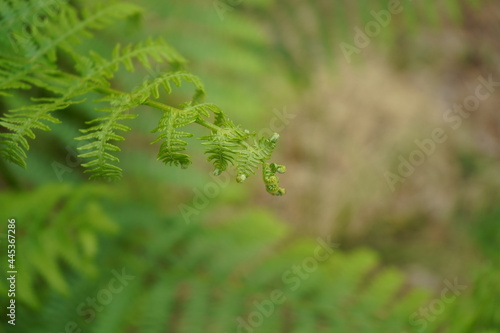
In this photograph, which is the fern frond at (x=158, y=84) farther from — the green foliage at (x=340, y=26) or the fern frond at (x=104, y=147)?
the green foliage at (x=340, y=26)

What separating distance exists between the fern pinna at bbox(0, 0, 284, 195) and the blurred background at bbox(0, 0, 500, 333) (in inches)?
11.6

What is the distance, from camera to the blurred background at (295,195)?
1.85 metres

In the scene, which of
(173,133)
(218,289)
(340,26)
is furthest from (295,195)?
(173,133)

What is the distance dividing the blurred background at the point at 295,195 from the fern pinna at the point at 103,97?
29 cm

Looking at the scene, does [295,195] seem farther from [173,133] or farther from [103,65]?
[173,133]

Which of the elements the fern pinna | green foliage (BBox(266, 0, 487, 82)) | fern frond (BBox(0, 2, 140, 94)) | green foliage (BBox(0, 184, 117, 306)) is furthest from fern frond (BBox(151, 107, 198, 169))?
green foliage (BBox(266, 0, 487, 82))

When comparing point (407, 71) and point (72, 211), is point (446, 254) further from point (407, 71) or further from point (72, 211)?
point (72, 211)

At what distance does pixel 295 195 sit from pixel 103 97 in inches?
89.2

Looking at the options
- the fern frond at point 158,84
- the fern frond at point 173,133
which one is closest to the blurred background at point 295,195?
the fern frond at point 158,84

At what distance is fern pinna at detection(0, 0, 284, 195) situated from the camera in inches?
36.2

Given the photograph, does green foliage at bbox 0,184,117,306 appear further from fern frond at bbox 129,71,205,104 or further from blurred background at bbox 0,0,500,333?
fern frond at bbox 129,71,205,104

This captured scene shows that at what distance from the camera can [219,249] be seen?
2.14 metres

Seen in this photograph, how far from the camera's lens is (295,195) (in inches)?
128

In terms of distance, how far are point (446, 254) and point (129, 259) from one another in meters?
2.08
